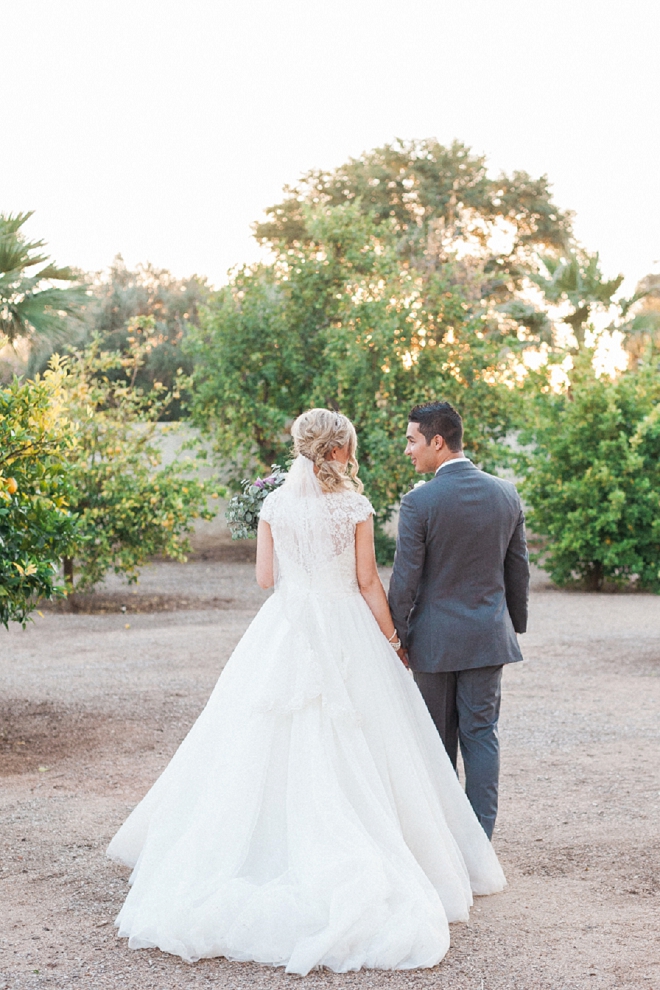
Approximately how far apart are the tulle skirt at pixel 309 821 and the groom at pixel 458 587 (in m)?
0.21

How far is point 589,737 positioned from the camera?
7238mm

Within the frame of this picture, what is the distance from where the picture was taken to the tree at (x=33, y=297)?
10.3 meters

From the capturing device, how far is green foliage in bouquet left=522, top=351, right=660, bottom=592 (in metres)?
15.6

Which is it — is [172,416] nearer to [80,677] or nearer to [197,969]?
[80,677]

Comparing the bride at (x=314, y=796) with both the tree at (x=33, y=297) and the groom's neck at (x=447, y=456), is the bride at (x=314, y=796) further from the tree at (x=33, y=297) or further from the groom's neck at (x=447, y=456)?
the tree at (x=33, y=297)

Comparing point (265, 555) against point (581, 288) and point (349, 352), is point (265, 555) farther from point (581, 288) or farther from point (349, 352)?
point (581, 288)

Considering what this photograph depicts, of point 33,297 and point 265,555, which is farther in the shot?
point 33,297

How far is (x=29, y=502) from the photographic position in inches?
265

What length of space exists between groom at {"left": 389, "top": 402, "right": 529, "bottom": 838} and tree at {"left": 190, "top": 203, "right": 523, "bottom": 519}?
1345cm

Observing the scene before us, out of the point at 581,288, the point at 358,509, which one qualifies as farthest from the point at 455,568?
the point at 581,288

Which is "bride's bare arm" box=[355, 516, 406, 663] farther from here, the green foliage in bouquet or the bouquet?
the green foliage in bouquet

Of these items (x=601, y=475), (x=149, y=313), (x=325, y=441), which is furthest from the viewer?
(x=149, y=313)

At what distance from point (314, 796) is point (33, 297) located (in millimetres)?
8258

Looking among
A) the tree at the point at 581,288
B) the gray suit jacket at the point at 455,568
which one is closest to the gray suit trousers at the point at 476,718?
the gray suit jacket at the point at 455,568
